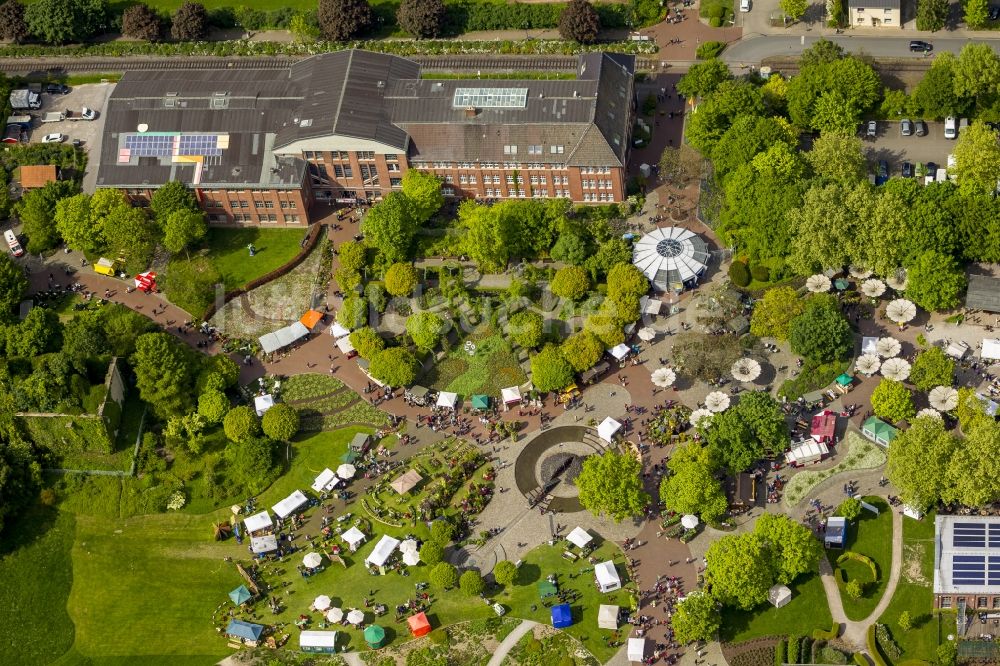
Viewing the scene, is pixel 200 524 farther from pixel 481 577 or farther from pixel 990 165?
pixel 990 165

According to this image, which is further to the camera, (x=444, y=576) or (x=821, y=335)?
(x=821, y=335)

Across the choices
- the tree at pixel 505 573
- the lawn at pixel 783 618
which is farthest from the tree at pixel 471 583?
the lawn at pixel 783 618

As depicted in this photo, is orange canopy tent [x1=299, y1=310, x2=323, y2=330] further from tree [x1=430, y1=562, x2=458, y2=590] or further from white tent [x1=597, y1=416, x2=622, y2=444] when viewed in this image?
tree [x1=430, y1=562, x2=458, y2=590]

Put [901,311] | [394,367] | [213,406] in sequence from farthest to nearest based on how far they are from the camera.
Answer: [394,367], [901,311], [213,406]

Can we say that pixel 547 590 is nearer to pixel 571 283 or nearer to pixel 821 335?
Answer: pixel 571 283

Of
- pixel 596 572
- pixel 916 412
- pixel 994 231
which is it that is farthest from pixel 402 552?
pixel 994 231

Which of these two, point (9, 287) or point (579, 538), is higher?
point (9, 287)

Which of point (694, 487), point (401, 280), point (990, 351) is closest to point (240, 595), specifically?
point (401, 280)
